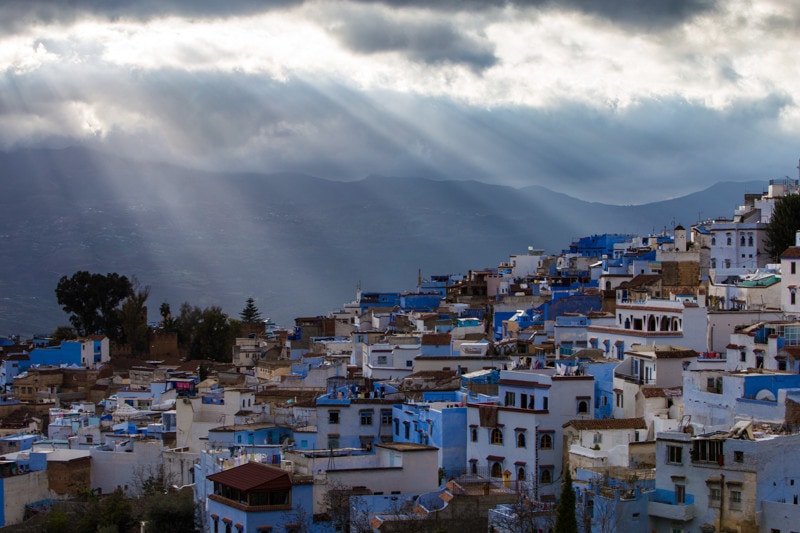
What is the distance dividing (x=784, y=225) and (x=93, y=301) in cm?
4505

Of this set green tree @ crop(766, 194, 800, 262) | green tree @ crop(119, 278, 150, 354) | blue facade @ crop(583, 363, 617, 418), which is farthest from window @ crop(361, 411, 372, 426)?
green tree @ crop(119, 278, 150, 354)

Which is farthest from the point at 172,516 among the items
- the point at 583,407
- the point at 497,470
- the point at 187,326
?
the point at 187,326

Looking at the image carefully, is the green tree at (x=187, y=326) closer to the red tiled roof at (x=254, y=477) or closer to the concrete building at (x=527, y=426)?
the concrete building at (x=527, y=426)

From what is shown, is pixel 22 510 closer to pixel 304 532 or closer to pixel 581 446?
pixel 304 532

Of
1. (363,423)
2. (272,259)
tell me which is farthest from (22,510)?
(272,259)

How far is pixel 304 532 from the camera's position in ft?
91.9


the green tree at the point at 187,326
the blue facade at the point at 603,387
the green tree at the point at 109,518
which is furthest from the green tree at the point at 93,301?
the blue facade at the point at 603,387

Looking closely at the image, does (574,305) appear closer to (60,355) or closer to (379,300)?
(379,300)

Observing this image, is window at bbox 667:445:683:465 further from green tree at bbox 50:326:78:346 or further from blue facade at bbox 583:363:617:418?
green tree at bbox 50:326:78:346

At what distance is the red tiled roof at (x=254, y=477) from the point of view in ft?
92.4

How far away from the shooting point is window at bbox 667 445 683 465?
25.4 meters

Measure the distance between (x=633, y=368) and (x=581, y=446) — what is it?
5120 mm

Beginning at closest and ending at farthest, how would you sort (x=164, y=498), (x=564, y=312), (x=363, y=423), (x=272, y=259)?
(x=164, y=498) → (x=363, y=423) → (x=564, y=312) → (x=272, y=259)

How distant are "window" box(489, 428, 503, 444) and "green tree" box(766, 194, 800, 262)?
25.0m
